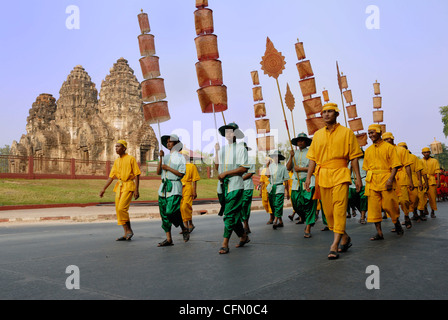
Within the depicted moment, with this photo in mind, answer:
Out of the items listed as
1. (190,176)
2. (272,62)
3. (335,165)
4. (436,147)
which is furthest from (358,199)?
(436,147)

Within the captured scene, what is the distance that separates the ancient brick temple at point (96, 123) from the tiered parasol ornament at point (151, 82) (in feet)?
105

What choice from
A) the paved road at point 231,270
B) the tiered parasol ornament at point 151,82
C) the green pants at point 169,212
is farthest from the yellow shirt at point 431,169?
the green pants at point 169,212

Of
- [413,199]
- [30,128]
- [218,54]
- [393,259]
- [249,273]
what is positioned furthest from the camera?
[30,128]

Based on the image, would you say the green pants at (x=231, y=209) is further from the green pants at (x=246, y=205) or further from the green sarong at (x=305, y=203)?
the green sarong at (x=305, y=203)

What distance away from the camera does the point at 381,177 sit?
629cm

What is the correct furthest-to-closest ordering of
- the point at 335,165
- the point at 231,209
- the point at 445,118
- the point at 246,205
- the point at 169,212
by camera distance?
1. the point at 445,118
2. the point at 246,205
3. the point at 169,212
4. the point at 231,209
5. the point at 335,165

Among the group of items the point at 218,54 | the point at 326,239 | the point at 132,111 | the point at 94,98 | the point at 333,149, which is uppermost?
the point at 94,98

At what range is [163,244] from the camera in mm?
6035

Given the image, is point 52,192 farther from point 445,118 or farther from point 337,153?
point 445,118

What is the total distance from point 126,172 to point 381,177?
4.40m

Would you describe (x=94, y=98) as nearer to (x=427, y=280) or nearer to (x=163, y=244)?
(x=163, y=244)


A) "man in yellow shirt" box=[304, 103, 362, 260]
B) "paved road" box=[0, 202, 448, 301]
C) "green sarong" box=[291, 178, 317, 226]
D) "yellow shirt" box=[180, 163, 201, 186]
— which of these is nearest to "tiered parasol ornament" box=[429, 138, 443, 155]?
"green sarong" box=[291, 178, 317, 226]
